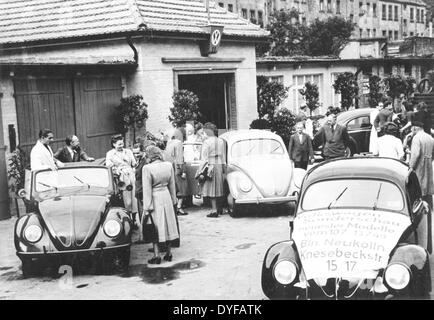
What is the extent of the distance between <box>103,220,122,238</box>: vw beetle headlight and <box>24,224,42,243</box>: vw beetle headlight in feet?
2.96

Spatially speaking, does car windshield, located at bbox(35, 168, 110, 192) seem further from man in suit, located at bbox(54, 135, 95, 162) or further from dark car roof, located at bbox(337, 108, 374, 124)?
dark car roof, located at bbox(337, 108, 374, 124)

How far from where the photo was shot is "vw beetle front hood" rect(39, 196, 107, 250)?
8.32 m

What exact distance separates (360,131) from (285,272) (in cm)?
1399

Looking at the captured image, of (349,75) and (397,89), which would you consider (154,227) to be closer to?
(349,75)

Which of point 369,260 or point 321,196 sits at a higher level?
point 321,196

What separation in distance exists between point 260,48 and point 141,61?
59.8ft

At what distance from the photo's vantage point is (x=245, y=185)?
1232 centimetres

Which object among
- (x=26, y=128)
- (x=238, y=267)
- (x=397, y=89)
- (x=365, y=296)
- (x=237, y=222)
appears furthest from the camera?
(x=397, y=89)

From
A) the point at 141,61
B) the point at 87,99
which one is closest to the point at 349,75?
the point at 141,61

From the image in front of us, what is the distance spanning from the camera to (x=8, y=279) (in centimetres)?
858

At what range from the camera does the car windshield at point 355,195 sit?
721cm

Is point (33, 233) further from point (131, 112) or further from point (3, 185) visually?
point (131, 112)

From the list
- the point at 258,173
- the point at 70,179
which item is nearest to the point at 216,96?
the point at 258,173

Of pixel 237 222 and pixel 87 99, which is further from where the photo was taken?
pixel 87 99
